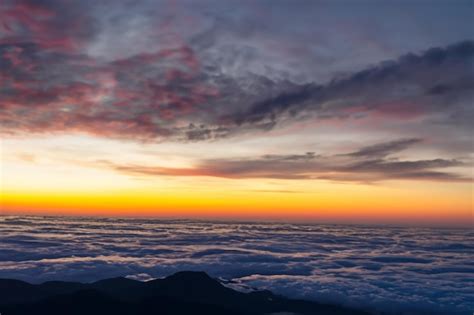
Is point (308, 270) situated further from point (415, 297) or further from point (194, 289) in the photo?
point (194, 289)

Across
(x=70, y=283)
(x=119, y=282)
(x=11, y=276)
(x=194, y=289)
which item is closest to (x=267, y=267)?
(x=194, y=289)

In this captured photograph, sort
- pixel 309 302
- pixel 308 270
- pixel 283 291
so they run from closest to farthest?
pixel 309 302, pixel 283 291, pixel 308 270

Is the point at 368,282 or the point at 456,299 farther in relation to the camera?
the point at 368,282

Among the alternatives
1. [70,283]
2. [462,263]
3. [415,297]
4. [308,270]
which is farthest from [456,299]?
[70,283]

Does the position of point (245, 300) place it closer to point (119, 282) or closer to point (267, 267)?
point (119, 282)

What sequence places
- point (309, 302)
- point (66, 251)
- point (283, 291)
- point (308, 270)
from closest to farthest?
1. point (309, 302)
2. point (283, 291)
3. point (308, 270)
4. point (66, 251)

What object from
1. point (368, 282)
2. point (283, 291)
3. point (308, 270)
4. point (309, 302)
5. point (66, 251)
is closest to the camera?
point (309, 302)
